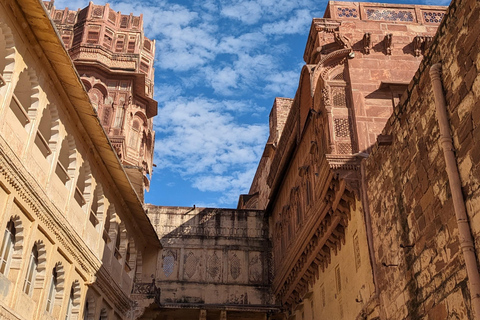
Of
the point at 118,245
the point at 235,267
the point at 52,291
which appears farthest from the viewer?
the point at 235,267

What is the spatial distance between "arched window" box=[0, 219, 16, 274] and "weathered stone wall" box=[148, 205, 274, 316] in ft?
39.1

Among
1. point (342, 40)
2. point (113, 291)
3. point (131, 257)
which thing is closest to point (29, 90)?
point (113, 291)

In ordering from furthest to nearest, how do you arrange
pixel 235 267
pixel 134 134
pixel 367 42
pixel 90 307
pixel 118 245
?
1. pixel 134 134
2. pixel 235 267
3. pixel 118 245
4. pixel 367 42
5. pixel 90 307

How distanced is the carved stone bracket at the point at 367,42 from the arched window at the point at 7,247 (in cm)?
1073

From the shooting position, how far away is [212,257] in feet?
76.9

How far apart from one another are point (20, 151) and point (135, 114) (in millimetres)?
17338

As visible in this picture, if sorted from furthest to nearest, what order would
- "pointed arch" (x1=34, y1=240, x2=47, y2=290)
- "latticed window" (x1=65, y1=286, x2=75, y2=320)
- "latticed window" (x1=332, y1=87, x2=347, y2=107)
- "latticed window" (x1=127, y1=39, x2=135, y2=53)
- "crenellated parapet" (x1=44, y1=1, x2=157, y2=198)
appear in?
"latticed window" (x1=127, y1=39, x2=135, y2=53) → "crenellated parapet" (x1=44, y1=1, x2=157, y2=198) → "latticed window" (x1=332, y1=87, x2=347, y2=107) → "latticed window" (x1=65, y1=286, x2=75, y2=320) → "pointed arch" (x1=34, y1=240, x2=47, y2=290)

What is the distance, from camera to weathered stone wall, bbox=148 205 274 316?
22.4 metres

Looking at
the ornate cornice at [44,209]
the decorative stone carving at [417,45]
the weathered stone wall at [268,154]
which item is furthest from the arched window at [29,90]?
the weathered stone wall at [268,154]

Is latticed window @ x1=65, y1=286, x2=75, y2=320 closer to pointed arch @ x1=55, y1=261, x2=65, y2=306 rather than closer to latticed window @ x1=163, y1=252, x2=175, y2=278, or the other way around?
pointed arch @ x1=55, y1=261, x2=65, y2=306

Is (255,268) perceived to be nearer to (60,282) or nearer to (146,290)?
(146,290)

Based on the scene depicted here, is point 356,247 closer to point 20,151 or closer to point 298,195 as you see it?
point 298,195

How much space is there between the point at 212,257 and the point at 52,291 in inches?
448

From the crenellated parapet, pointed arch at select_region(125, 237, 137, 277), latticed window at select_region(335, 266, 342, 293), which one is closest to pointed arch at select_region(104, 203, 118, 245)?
pointed arch at select_region(125, 237, 137, 277)
